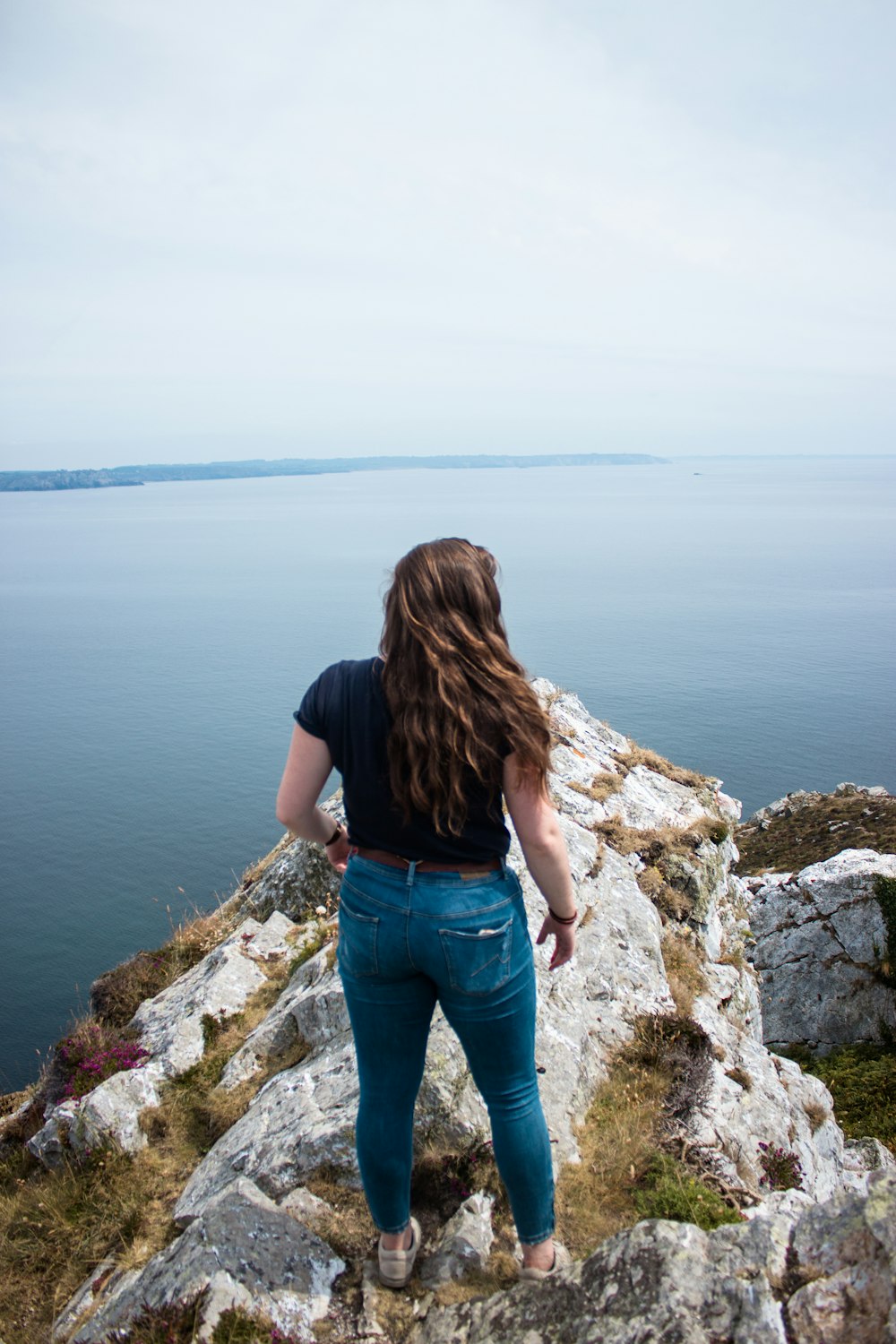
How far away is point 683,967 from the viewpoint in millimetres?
8406

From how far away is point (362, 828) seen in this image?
3531 millimetres

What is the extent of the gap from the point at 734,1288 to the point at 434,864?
2.08m

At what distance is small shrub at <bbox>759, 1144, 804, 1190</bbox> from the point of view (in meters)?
5.80

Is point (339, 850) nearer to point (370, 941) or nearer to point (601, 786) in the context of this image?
point (370, 941)

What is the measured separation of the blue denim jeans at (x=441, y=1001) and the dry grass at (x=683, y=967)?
13.0ft

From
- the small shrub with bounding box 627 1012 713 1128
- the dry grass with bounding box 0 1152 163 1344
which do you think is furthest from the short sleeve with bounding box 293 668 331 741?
the small shrub with bounding box 627 1012 713 1128

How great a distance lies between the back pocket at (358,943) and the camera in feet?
11.3

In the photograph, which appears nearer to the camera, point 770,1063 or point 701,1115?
point 701,1115

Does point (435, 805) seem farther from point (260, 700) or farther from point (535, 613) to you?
point (535, 613)

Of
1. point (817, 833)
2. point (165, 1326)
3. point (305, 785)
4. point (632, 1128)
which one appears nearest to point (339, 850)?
point (305, 785)

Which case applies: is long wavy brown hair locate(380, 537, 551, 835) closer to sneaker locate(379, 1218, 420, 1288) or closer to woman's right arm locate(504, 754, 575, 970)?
woman's right arm locate(504, 754, 575, 970)

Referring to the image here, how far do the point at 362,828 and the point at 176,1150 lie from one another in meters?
4.43

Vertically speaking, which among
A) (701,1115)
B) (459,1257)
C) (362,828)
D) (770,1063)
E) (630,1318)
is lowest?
(770,1063)

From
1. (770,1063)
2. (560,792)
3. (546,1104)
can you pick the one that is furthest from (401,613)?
(560,792)
